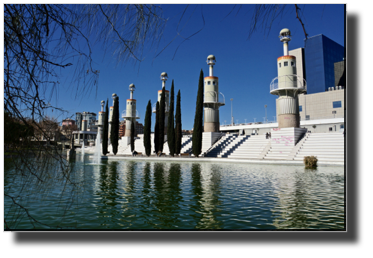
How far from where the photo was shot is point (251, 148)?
2473 centimetres

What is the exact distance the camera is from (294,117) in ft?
75.4

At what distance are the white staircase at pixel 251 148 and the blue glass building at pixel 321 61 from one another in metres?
46.9

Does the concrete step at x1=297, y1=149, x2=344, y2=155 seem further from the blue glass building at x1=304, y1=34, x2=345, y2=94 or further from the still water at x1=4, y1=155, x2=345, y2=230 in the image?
the blue glass building at x1=304, y1=34, x2=345, y2=94

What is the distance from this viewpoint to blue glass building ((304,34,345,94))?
6244 cm

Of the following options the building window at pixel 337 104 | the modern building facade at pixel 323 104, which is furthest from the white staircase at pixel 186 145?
the building window at pixel 337 104

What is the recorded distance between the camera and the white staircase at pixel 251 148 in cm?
2331

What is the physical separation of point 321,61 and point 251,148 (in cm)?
5223

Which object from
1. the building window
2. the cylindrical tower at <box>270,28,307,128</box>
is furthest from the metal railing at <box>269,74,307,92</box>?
the building window

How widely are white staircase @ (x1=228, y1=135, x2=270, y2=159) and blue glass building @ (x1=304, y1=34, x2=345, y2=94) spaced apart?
4693 cm

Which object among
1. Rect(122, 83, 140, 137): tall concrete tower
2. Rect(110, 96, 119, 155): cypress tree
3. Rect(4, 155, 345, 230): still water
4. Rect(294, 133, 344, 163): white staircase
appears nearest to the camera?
Rect(4, 155, 345, 230): still water

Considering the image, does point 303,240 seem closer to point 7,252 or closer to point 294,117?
point 7,252

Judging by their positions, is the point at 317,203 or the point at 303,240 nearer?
the point at 303,240
